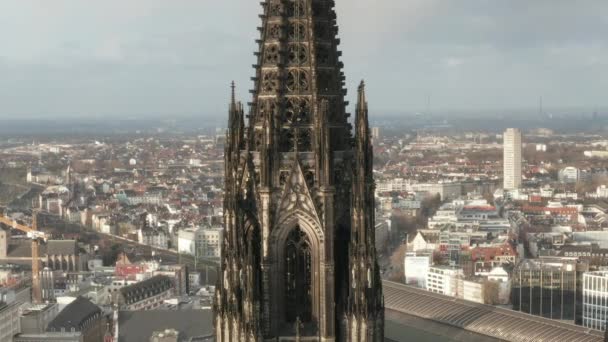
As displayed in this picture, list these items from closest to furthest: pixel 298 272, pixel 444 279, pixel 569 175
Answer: pixel 298 272
pixel 444 279
pixel 569 175

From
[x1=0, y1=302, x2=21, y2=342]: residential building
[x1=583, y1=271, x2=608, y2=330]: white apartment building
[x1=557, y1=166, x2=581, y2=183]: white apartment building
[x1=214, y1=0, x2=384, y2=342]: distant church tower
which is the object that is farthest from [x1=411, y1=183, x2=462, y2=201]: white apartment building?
[x1=214, y1=0, x2=384, y2=342]: distant church tower

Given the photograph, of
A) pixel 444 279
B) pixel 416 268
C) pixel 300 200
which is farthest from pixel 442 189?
pixel 300 200

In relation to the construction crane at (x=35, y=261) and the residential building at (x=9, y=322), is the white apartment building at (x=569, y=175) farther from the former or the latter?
the residential building at (x=9, y=322)

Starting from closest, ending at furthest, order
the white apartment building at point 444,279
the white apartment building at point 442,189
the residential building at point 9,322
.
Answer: the residential building at point 9,322 → the white apartment building at point 444,279 → the white apartment building at point 442,189

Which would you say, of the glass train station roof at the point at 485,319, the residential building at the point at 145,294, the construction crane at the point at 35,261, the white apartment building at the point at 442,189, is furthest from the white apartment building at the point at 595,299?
the white apartment building at the point at 442,189

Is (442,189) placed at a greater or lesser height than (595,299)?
greater

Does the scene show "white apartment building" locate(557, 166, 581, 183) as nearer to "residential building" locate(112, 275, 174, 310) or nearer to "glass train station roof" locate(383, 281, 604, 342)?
"residential building" locate(112, 275, 174, 310)

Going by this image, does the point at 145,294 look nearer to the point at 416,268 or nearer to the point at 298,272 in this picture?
the point at 416,268
